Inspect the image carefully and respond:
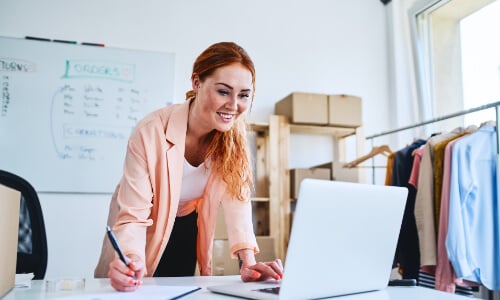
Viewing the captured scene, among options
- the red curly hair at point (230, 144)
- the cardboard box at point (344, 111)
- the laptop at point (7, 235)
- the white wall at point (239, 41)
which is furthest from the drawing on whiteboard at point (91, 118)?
the laptop at point (7, 235)

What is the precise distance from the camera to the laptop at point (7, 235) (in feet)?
2.83

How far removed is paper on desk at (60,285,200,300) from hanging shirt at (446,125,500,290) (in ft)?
4.90

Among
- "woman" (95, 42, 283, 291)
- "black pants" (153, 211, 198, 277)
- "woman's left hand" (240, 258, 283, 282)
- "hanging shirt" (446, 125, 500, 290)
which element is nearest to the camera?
"woman's left hand" (240, 258, 283, 282)

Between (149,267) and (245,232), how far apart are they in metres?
0.28

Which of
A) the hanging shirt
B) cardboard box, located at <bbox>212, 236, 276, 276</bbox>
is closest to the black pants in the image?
cardboard box, located at <bbox>212, 236, 276, 276</bbox>

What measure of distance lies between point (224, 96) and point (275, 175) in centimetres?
171

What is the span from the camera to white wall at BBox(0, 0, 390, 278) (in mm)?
2908

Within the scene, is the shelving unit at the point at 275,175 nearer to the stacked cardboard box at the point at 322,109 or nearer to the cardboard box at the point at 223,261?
the stacked cardboard box at the point at 322,109

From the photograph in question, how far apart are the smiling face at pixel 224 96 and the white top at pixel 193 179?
0.49ft

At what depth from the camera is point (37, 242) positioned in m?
1.56

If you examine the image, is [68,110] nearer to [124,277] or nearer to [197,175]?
[197,175]

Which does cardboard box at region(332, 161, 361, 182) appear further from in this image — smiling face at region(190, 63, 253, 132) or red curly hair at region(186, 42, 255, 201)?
smiling face at region(190, 63, 253, 132)

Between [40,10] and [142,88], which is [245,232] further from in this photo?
[40,10]

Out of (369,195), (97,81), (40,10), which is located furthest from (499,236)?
(40,10)
